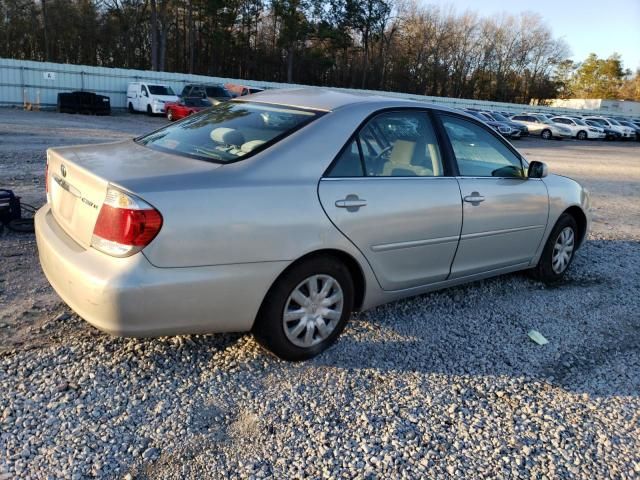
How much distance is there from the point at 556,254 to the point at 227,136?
3428mm

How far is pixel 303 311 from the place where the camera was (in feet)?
10.9

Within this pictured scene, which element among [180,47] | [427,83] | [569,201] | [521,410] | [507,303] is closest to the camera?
[521,410]

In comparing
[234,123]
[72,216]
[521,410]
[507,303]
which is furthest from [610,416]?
[72,216]

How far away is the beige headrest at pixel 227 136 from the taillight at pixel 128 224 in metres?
0.90

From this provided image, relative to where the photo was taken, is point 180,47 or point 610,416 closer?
point 610,416

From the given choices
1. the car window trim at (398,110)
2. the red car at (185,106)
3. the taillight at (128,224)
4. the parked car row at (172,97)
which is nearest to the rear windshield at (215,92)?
the parked car row at (172,97)

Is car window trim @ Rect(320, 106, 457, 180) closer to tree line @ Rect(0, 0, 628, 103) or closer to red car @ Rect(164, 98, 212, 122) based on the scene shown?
red car @ Rect(164, 98, 212, 122)

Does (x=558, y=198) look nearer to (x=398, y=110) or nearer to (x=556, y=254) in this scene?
(x=556, y=254)

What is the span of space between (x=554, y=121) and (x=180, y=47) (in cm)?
3542

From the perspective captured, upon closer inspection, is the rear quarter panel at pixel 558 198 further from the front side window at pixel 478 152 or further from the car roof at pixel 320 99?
the car roof at pixel 320 99

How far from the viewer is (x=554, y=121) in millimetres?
37062

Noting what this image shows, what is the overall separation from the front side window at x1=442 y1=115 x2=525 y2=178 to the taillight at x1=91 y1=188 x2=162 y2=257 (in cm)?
242

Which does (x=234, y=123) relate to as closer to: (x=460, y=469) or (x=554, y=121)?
(x=460, y=469)

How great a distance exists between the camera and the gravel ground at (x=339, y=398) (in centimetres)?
257
